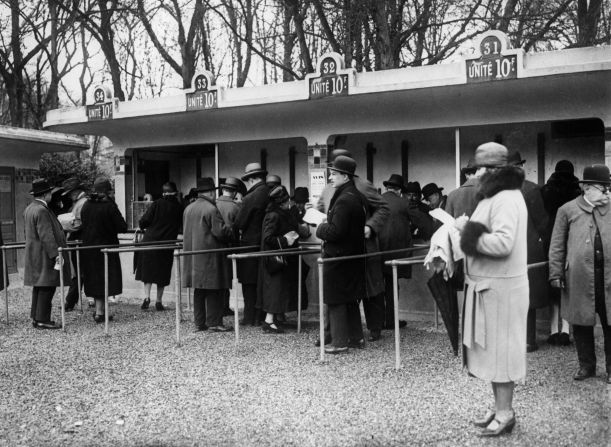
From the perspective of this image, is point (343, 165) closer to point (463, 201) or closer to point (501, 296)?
point (463, 201)

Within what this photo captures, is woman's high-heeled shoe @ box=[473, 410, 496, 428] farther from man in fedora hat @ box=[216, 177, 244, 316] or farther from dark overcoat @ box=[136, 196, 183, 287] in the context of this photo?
dark overcoat @ box=[136, 196, 183, 287]

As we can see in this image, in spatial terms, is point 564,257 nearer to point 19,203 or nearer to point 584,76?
point 584,76

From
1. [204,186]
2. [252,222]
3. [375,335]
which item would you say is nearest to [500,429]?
[375,335]

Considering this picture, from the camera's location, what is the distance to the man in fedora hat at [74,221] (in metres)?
9.40

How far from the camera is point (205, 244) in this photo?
310 inches

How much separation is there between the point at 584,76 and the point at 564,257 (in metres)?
3.22

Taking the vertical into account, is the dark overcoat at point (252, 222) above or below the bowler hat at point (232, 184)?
below

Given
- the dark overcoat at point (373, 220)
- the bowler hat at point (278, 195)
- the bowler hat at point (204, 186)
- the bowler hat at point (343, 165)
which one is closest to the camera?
the bowler hat at point (343, 165)

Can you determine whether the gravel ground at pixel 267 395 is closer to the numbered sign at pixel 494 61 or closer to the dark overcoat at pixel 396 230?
the dark overcoat at pixel 396 230

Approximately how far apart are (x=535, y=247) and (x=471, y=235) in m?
2.61

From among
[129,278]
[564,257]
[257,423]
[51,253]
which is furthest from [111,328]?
[564,257]

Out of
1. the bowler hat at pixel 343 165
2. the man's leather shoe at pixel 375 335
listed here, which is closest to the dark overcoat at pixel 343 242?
the bowler hat at pixel 343 165

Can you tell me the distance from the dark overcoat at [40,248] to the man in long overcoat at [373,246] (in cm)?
343

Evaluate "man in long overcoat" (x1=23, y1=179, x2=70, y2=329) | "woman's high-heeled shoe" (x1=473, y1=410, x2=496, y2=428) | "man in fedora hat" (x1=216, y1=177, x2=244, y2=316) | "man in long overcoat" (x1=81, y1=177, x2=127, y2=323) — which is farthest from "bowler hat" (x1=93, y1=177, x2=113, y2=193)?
"woman's high-heeled shoe" (x1=473, y1=410, x2=496, y2=428)
